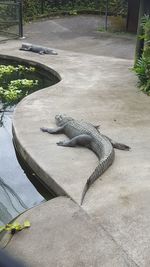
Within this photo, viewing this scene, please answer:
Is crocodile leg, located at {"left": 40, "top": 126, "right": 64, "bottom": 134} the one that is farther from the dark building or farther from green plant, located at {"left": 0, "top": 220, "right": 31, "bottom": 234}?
the dark building

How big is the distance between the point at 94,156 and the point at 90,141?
0.18m

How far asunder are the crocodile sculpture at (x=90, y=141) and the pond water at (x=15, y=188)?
45 cm

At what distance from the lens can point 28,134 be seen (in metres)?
4.08

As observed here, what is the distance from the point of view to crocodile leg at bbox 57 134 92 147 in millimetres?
3719

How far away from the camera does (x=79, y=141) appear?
3760 millimetres

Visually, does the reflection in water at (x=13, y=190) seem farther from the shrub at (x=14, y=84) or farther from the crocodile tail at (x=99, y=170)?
the shrub at (x=14, y=84)

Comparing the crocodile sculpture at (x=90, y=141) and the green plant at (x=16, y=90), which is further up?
the crocodile sculpture at (x=90, y=141)

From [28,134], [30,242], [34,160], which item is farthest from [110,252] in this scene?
[28,134]

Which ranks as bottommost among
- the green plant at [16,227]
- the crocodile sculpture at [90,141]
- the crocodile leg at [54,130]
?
the crocodile leg at [54,130]

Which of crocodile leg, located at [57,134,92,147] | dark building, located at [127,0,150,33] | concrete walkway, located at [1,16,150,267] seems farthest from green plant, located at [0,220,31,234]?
dark building, located at [127,0,150,33]

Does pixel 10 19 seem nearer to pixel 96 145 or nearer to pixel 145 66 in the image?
pixel 145 66

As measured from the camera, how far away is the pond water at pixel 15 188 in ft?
10.7

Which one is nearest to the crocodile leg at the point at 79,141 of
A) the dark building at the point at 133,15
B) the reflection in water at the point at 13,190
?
the reflection in water at the point at 13,190

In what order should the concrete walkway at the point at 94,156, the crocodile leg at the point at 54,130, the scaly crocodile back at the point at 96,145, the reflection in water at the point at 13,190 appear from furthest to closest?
the crocodile leg at the point at 54,130, the reflection in water at the point at 13,190, the scaly crocodile back at the point at 96,145, the concrete walkway at the point at 94,156
